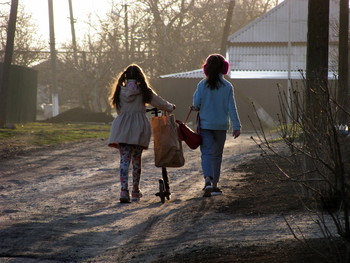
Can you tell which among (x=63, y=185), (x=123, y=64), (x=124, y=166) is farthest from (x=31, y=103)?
(x=124, y=166)

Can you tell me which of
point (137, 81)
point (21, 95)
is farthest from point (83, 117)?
point (137, 81)

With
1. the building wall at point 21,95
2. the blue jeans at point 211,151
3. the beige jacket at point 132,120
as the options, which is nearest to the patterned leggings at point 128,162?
the beige jacket at point 132,120

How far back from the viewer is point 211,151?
10.5m

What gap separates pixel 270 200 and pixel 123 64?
43311mm

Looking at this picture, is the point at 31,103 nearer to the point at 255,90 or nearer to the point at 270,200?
the point at 255,90

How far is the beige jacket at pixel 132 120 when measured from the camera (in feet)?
Result: 32.9

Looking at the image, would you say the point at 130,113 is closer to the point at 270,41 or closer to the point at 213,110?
the point at 213,110

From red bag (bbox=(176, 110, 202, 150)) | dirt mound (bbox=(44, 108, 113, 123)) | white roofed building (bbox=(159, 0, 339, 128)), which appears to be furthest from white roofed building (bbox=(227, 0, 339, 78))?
red bag (bbox=(176, 110, 202, 150))

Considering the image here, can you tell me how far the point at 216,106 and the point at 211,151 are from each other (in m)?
Answer: 0.55

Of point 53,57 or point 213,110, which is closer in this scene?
point 213,110

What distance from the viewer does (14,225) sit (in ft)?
26.4

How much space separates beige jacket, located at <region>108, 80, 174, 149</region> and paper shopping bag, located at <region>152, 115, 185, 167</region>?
13cm

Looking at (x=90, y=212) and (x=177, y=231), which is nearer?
(x=177, y=231)

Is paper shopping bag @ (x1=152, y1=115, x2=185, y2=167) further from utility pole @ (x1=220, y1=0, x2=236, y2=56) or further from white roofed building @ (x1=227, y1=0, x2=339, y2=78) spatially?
white roofed building @ (x1=227, y1=0, x2=339, y2=78)
